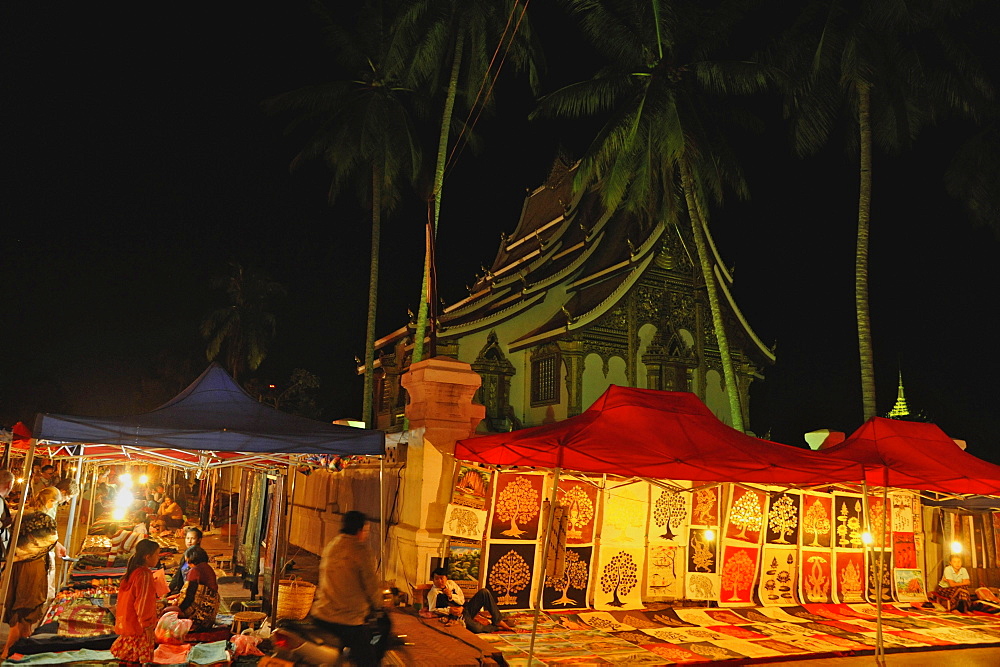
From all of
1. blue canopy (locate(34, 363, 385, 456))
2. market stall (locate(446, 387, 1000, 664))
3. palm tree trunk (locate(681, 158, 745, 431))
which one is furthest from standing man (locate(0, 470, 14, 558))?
palm tree trunk (locate(681, 158, 745, 431))

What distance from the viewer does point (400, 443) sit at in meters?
11.6

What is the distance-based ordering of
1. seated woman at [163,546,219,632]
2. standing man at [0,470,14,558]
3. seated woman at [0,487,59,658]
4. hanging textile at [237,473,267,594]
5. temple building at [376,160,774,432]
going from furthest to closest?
temple building at [376,160,774,432]
hanging textile at [237,473,267,594]
standing man at [0,470,14,558]
seated woman at [0,487,59,658]
seated woman at [163,546,219,632]

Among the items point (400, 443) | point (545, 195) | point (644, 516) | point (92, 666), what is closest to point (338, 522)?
point (400, 443)

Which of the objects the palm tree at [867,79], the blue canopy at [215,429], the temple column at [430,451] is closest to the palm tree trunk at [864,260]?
the palm tree at [867,79]

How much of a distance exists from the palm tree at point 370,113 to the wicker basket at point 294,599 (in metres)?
11.2

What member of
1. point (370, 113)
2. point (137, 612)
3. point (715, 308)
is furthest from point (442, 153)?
point (137, 612)

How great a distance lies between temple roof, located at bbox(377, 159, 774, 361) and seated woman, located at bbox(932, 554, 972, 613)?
1352cm

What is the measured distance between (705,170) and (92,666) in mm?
15717

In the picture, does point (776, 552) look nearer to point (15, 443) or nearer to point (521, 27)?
point (15, 443)

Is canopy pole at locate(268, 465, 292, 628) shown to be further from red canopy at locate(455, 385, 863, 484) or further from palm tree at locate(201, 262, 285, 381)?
palm tree at locate(201, 262, 285, 381)

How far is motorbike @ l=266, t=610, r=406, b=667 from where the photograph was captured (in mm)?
5609

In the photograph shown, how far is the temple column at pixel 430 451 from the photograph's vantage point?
34.1 feet

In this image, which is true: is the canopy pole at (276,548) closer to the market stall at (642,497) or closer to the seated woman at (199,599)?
the seated woman at (199,599)

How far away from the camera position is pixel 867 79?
15148mm
